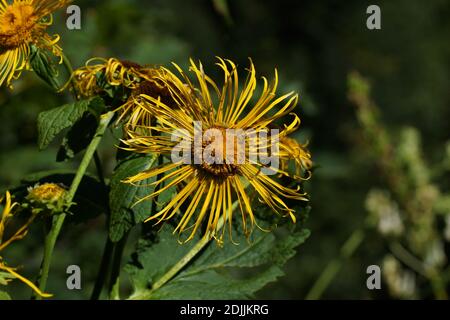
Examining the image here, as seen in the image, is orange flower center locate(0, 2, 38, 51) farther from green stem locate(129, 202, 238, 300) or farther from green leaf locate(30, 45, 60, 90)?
green stem locate(129, 202, 238, 300)

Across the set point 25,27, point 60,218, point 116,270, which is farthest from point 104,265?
point 25,27

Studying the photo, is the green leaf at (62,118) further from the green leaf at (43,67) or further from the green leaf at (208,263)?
the green leaf at (208,263)

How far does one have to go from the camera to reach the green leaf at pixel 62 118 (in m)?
1.04

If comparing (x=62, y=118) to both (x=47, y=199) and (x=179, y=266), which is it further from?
(x=179, y=266)

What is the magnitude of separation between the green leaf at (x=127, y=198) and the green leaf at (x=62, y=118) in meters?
0.09

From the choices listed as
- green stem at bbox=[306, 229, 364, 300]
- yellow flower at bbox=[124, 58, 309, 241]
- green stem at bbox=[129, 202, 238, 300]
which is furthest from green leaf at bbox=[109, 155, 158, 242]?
green stem at bbox=[306, 229, 364, 300]

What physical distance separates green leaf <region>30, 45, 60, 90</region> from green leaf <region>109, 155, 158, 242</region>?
0.18m

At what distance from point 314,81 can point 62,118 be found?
Result: 4.99 m

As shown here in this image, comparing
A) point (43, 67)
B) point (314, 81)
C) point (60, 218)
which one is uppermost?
point (314, 81)

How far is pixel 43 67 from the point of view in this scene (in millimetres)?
1142

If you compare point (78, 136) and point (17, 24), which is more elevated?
point (17, 24)

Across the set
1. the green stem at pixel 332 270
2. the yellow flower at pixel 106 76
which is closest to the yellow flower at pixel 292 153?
the yellow flower at pixel 106 76

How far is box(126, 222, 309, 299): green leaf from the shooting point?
1.16m

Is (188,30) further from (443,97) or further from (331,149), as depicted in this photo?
(443,97)
